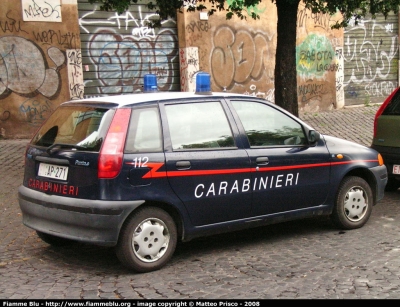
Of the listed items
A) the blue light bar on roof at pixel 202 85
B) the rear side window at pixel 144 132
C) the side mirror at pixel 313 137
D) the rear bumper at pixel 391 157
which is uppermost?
the blue light bar on roof at pixel 202 85

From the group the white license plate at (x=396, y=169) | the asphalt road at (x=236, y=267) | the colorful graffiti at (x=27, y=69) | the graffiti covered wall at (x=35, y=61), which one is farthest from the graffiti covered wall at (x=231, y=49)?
→ the asphalt road at (x=236, y=267)

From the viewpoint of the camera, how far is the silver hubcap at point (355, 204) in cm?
686

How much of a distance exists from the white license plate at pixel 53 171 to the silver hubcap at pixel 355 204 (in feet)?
10.4

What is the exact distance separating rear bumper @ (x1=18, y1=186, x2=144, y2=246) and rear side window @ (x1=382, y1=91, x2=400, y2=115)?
466cm

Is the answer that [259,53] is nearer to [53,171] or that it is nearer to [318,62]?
[318,62]

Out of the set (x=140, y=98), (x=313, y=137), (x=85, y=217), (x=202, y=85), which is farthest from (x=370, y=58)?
(x=85, y=217)

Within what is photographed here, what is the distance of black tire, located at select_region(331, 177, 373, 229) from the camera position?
679cm

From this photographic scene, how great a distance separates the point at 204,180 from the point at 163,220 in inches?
22.1

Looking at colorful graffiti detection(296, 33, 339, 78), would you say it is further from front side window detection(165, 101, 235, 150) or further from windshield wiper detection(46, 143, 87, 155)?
windshield wiper detection(46, 143, 87, 155)

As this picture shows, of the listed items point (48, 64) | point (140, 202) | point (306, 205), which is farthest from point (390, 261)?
point (48, 64)

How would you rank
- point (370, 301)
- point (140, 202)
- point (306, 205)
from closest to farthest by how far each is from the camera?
1. point (370, 301)
2. point (140, 202)
3. point (306, 205)

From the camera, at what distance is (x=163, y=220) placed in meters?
5.48

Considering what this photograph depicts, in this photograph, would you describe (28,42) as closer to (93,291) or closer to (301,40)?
(301,40)

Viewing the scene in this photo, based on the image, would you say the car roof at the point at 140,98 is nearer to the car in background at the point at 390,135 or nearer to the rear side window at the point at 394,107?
the car in background at the point at 390,135
